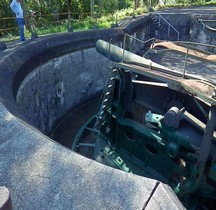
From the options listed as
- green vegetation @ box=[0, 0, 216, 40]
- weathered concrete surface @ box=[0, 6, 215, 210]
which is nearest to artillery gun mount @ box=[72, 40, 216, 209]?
weathered concrete surface @ box=[0, 6, 215, 210]

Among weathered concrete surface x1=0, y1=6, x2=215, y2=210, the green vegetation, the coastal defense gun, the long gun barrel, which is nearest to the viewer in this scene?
weathered concrete surface x1=0, y1=6, x2=215, y2=210

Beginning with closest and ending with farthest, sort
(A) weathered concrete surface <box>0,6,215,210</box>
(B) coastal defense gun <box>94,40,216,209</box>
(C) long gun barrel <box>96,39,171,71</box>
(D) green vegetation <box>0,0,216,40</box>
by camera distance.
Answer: (A) weathered concrete surface <box>0,6,215,210</box> → (B) coastal defense gun <box>94,40,216,209</box> → (C) long gun barrel <box>96,39,171,71</box> → (D) green vegetation <box>0,0,216,40</box>

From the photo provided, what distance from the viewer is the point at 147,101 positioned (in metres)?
6.38

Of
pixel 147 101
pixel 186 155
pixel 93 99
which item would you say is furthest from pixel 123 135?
pixel 93 99

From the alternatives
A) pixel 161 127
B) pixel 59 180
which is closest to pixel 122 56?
pixel 161 127

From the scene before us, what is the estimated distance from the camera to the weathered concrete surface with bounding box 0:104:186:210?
2.67 metres

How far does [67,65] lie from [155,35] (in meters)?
9.03

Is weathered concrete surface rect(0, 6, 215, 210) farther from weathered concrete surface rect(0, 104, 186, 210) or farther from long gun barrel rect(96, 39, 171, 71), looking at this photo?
long gun barrel rect(96, 39, 171, 71)

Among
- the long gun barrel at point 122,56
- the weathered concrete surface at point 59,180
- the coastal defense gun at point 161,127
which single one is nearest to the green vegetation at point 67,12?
the long gun barrel at point 122,56

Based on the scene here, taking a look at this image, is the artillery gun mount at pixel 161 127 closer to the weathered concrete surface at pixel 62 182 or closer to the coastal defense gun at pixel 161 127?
the coastal defense gun at pixel 161 127

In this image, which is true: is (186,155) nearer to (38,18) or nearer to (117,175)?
(117,175)

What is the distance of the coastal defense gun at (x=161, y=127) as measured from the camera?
503 cm

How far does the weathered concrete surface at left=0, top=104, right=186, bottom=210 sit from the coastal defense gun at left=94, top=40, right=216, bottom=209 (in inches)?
92.8

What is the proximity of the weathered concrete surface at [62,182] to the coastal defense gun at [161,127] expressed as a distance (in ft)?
7.73
